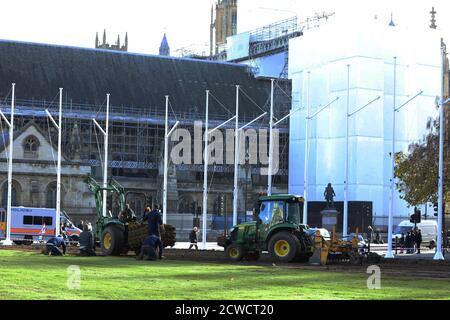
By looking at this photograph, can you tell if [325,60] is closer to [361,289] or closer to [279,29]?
[279,29]

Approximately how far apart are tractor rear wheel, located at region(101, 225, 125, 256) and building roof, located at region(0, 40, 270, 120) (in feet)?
178

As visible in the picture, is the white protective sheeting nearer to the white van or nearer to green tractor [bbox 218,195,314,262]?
the white van

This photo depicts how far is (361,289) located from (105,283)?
4724mm

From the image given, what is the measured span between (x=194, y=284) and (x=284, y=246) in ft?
47.1

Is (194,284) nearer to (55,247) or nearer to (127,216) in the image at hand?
(55,247)

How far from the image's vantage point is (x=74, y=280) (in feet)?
63.8

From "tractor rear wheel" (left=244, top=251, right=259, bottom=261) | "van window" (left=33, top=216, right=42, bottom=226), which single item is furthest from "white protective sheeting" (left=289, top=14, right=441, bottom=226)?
"tractor rear wheel" (left=244, top=251, right=259, bottom=261)

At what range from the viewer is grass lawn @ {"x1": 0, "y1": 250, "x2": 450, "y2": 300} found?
16.9 metres

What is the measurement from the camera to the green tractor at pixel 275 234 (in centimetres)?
3400

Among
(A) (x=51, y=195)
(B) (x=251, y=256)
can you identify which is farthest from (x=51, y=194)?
(B) (x=251, y=256)

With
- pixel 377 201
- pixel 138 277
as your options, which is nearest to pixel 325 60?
pixel 377 201

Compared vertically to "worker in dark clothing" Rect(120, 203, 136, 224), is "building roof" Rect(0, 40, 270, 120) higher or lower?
higher

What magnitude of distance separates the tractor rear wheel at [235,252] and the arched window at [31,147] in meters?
51.7

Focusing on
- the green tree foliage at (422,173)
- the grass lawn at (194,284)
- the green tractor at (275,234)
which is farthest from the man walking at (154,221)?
the green tree foliage at (422,173)
